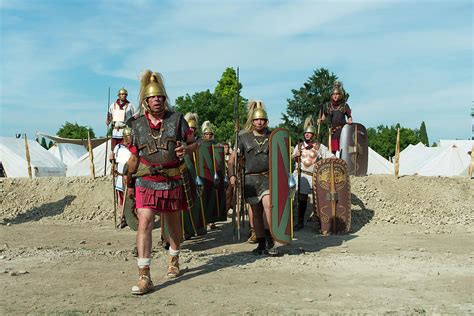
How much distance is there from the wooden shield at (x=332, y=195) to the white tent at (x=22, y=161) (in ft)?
47.4

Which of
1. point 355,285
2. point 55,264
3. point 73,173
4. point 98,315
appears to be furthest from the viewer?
point 73,173

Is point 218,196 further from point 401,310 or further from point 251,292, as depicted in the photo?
point 401,310

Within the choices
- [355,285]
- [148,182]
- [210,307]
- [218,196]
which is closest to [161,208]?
[148,182]

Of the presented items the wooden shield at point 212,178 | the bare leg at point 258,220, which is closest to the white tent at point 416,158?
the wooden shield at point 212,178

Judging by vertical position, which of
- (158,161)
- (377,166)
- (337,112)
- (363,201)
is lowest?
(363,201)

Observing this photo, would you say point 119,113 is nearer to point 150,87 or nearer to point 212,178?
point 212,178

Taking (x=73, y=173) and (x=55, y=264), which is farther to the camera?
(x=73, y=173)

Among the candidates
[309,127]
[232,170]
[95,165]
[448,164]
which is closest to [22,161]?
[95,165]

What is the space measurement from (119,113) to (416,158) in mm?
22184

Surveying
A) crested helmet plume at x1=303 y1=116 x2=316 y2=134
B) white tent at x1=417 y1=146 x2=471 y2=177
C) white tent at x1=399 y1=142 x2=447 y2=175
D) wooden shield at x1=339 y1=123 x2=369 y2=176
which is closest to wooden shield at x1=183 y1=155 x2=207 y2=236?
crested helmet plume at x1=303 y1=116 x2=316 y2=134

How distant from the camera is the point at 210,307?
4004mm

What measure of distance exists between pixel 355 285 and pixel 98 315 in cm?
232

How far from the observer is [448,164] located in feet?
76.0

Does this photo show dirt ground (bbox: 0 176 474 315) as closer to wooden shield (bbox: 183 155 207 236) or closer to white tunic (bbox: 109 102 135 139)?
wooden shield (bbox: 183 155 207 236)
